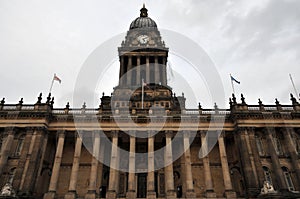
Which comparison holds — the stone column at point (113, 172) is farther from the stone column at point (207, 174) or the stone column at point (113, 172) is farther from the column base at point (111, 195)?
the stone column at point (207, 174)

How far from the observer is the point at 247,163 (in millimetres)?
31078

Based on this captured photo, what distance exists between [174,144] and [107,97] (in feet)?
55.0

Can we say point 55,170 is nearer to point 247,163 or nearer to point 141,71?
point 247,163

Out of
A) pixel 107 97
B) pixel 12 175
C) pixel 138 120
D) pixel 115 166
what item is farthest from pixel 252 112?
pixel 12 175

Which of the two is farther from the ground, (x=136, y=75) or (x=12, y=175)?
(x=136, y=75)

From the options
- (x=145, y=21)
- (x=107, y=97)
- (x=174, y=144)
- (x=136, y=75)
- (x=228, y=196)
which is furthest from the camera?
(x=145, y=21)

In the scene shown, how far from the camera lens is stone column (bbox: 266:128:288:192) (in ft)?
98.3

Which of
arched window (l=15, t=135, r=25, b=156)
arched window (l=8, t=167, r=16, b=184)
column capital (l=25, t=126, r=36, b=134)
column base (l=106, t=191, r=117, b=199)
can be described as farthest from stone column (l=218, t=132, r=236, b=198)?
arched window (l=15, t=135, r=25, b=156)

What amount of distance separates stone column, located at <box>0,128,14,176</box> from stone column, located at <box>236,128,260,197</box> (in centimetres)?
3099

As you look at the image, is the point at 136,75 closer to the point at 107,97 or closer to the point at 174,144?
the point at 107,97

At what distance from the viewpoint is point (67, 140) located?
37500 millimetres

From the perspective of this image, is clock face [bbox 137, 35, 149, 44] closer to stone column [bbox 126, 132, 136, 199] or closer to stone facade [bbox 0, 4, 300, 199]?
stone facade [bbox 0, 4, 300, 199]

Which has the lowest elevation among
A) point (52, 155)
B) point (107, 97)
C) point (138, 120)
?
point (52, 155)

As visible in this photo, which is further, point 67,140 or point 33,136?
point 67,140
